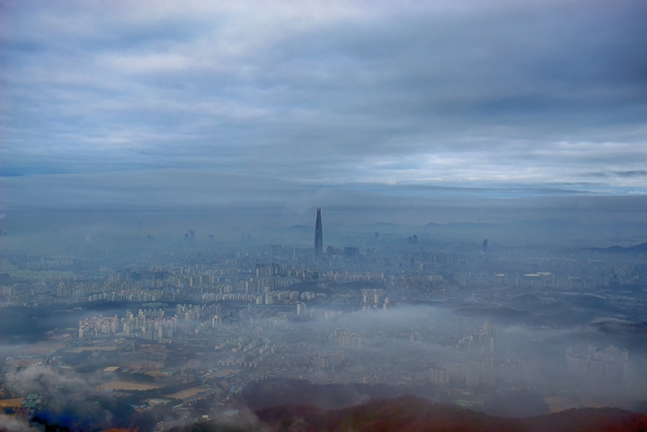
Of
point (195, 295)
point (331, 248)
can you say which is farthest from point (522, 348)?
point (331, 248)

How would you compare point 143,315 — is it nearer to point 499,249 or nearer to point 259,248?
point 259,248

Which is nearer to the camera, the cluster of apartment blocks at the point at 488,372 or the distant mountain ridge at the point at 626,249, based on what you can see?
the cluster of apartment blocks at the point at 488,372

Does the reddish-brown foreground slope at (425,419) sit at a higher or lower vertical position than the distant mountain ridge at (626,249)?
lower

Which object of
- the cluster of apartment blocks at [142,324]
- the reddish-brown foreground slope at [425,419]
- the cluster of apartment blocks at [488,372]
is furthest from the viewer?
the cluster of apartment blocks at [142,324]

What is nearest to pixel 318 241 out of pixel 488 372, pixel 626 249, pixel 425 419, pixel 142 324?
pixel 142 324

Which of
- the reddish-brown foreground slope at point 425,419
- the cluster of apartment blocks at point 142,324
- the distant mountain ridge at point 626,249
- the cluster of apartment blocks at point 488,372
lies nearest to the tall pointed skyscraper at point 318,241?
the cluster of apartment blocks at point 142,324

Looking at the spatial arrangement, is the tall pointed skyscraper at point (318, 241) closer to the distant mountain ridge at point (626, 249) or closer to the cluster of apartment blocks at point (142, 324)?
the cluster of apartment blocks at point (142, 324)

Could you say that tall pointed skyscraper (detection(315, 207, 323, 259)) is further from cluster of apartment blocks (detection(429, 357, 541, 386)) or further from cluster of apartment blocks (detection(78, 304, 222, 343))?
cluster of apartment blocks (detection(429, 357, 541, 386))

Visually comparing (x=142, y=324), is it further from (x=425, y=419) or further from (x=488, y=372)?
(x=488, y=372)

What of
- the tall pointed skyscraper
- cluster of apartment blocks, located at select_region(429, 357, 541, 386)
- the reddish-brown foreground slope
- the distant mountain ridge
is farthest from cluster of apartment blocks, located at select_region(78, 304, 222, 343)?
the distant mountain ridge

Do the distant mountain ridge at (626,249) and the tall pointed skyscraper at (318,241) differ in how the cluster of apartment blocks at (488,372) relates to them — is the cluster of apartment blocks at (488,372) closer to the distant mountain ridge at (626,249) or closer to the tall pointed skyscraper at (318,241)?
the distant mountain ridge at (626,249)

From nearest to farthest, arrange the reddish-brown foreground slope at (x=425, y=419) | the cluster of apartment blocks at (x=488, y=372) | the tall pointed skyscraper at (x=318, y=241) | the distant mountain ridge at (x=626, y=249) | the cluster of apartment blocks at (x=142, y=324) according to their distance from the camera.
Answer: the reddish-brown foreground slope at (x=425, y=419) → the cluster of apartment blocks at (x=488, y=372) → the cluster of apartment blocks at (x=142, y=324) → the distant mountain ridge at (x=626, y=249) → the tall pointed skyscraper at (x=318, y=241)
